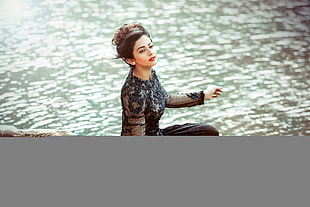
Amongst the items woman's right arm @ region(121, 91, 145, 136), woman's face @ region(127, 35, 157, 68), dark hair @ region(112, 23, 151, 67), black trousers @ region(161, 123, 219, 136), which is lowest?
black trousers @ region(161, 123, 219, 136)

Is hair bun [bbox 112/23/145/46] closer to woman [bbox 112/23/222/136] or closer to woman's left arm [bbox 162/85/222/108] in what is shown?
woman [bbox 112/23/222/136]

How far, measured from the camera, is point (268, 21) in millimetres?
3861

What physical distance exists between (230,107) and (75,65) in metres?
1.06

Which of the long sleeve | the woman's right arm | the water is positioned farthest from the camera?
the water

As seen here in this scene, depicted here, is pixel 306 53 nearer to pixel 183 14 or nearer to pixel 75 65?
pixel 183 14

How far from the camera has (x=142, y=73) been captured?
2.33 m

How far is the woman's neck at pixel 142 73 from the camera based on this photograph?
2.33 m

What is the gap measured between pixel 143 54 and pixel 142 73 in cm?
8

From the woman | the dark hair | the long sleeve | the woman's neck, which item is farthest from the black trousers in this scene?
the dark hair

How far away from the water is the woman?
0.44 meters

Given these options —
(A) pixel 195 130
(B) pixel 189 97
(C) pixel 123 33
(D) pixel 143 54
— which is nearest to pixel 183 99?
(B) pixel 189 97

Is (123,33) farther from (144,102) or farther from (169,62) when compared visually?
(169,62)

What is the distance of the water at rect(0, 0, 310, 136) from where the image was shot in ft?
9.57

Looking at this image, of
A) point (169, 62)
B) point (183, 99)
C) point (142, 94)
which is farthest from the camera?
point (169, 62)
